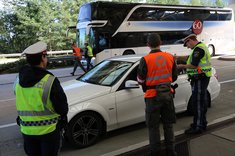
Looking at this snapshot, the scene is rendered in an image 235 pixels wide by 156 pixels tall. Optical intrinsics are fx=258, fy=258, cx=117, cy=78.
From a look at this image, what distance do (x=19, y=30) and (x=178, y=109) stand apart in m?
38.9

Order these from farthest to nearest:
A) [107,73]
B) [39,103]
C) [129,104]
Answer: [107,73], [129,104], [39,103]

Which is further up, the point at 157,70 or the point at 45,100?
the point at 157,70

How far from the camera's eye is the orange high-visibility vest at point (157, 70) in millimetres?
3408

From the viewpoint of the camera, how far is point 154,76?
11.3ft

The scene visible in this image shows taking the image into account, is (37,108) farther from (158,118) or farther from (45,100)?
(158,118)

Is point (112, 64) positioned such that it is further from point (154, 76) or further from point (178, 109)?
point (154, 76)

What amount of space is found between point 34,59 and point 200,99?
312cm

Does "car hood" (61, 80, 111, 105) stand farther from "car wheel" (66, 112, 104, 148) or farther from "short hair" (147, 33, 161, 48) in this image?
"short hair" (147, 33, 161, 48)

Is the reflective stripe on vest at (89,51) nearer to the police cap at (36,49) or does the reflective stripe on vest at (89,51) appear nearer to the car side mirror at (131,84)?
the car side mirror at (131,84)

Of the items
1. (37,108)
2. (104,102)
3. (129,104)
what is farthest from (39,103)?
(129,104)

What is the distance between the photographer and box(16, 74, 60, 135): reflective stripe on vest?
2.35 metres

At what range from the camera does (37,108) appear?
2.39m

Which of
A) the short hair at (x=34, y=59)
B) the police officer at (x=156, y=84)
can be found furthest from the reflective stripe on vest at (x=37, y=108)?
the police officer at (x=156, y=84)

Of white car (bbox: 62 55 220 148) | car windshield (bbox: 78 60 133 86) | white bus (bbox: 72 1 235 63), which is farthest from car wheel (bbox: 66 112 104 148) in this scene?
white bus (bbox: 72 1 235 63)
